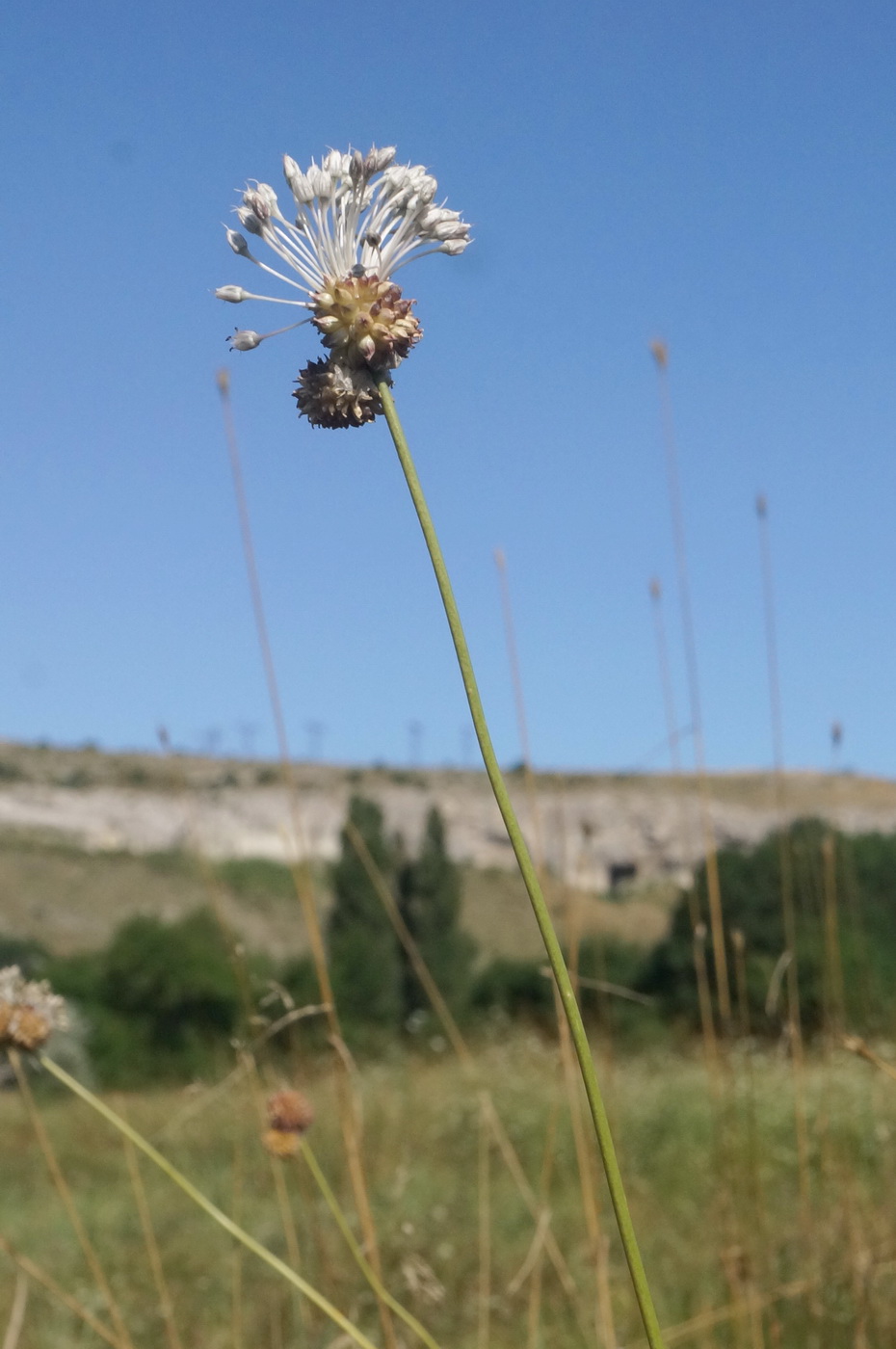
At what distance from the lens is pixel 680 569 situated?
184 cm

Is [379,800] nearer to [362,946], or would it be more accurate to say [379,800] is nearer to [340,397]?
[362,946]

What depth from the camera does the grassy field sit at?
1802 millimetres

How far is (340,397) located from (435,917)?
42.4 feet

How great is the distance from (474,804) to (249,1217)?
26807mm

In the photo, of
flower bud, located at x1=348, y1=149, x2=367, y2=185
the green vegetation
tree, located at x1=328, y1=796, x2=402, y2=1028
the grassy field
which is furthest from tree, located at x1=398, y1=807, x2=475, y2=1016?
flower bud, located at x1=348, y1=149, x2=367, y2=185

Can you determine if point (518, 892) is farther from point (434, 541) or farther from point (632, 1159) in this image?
point (434, 541)

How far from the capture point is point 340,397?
0.58m

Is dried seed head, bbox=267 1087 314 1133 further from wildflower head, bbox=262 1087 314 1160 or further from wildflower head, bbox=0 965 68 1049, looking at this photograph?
wildflower head, bbox=0 965 68 1049

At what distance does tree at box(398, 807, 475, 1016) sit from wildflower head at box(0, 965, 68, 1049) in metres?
11.7

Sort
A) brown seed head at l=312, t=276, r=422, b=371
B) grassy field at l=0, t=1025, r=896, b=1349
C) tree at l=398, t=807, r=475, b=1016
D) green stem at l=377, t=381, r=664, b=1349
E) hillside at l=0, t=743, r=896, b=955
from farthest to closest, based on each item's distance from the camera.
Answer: hillside at l=0, t=743, r=896, b=955
tree at l=398, t=807, r=475, b=1016
grassy field at l=0, t=1025, r=896, b=1349
brown seed head at l=312, t=276, r=422, b=371
green stem at l=377, t=381, r=664, b=1349

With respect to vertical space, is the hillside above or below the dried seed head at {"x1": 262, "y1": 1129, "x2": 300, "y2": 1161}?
below

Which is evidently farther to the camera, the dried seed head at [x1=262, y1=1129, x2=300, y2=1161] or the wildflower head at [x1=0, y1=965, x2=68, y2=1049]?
the dried seed head at [x1=262, y1=1129, x2=300, y2=1161]

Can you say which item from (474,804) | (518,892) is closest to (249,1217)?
(518,892)

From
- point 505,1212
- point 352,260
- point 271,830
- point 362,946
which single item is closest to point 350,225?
point 352,260
